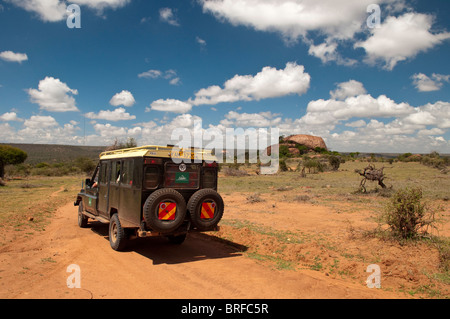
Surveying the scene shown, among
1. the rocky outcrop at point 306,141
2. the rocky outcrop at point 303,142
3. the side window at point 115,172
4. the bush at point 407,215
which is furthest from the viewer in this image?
the rocky outcrop at point 306,141

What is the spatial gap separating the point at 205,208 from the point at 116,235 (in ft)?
8.27

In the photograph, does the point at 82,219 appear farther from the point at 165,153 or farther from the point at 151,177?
the point at 165,153

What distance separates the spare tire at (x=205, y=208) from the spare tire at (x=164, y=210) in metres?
0.29

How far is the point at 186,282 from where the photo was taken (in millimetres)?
6133

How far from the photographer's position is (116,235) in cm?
849

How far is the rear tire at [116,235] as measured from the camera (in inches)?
322

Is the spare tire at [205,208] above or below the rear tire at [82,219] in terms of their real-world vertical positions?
above

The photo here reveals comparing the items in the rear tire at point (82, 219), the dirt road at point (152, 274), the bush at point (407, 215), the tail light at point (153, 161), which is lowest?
the dirt road at point (152, 274)

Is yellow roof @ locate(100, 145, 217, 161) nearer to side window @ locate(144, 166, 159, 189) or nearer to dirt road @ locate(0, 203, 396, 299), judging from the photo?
side window @ locate(144, 166, 159, 189)

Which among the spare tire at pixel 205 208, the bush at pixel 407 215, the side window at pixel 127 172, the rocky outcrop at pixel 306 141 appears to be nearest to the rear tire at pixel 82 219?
the side window at pixel 127 172

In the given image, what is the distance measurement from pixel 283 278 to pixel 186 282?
6.18 ft

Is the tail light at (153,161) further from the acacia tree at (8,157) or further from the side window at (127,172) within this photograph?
the acacia tree at (8,157)

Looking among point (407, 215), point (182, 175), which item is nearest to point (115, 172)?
point (182, 175)
